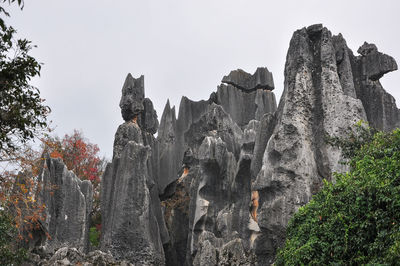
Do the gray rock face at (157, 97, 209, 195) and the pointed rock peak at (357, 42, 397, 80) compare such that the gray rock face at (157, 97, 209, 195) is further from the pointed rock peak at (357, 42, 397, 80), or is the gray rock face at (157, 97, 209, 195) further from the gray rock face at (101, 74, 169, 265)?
the pointed rock peak at (357, 42, 397, 80)

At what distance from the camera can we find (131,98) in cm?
2486

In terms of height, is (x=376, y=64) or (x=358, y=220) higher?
A: (x=376, y=64)

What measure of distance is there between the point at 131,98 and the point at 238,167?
6.91 meters

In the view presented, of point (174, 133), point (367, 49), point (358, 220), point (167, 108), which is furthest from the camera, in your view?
point (167, 108)

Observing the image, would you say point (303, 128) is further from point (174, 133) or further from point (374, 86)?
point (174, 133)

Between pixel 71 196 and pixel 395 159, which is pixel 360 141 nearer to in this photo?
pixel 395 159

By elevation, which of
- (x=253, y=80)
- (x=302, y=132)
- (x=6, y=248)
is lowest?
(x=6, y=248)

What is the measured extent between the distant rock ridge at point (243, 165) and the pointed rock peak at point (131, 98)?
0.05m

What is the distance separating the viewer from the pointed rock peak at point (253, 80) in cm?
3425

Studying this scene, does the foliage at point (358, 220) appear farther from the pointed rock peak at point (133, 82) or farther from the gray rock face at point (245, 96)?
the gray rock face at point (245, 96)

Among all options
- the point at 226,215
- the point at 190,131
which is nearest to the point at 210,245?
the point at 226,215

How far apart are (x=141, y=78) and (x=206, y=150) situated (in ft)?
19.9

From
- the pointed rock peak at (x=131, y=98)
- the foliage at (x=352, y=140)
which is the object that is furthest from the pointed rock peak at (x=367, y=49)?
the pointed rock peak at (x=131, y=98)

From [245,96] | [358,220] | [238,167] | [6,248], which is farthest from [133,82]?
[358,220]
